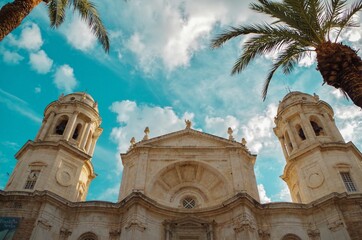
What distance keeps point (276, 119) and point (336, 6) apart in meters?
20.2

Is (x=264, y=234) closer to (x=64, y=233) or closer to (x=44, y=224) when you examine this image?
(x=64, y=233)

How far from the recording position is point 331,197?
22469mm

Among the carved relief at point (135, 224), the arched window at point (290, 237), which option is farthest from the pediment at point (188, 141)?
the arched window at point (290, 237)

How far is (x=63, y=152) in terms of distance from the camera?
27.1 m

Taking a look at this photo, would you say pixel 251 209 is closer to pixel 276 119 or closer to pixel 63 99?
pixel 276 119

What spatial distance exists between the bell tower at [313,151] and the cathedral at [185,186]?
0.08 m

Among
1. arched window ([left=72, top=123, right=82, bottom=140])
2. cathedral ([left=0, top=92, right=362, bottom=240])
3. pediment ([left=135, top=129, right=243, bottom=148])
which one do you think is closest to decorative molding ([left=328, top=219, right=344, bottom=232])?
cathedral ([left=0, top=92, right=362, bottom=240])

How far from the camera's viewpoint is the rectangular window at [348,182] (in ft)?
81.2

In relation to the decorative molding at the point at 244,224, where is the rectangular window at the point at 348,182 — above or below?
above

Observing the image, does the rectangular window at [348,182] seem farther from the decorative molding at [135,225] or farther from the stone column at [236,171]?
the decorative molding at [135,225]

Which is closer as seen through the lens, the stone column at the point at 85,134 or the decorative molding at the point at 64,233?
the decorative molding at the point at 64,233

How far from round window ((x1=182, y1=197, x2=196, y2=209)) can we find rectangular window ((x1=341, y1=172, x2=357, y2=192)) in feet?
37.7

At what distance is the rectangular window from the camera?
24.7 m

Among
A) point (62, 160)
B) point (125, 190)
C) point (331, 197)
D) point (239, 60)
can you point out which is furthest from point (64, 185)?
point (331, 197)
